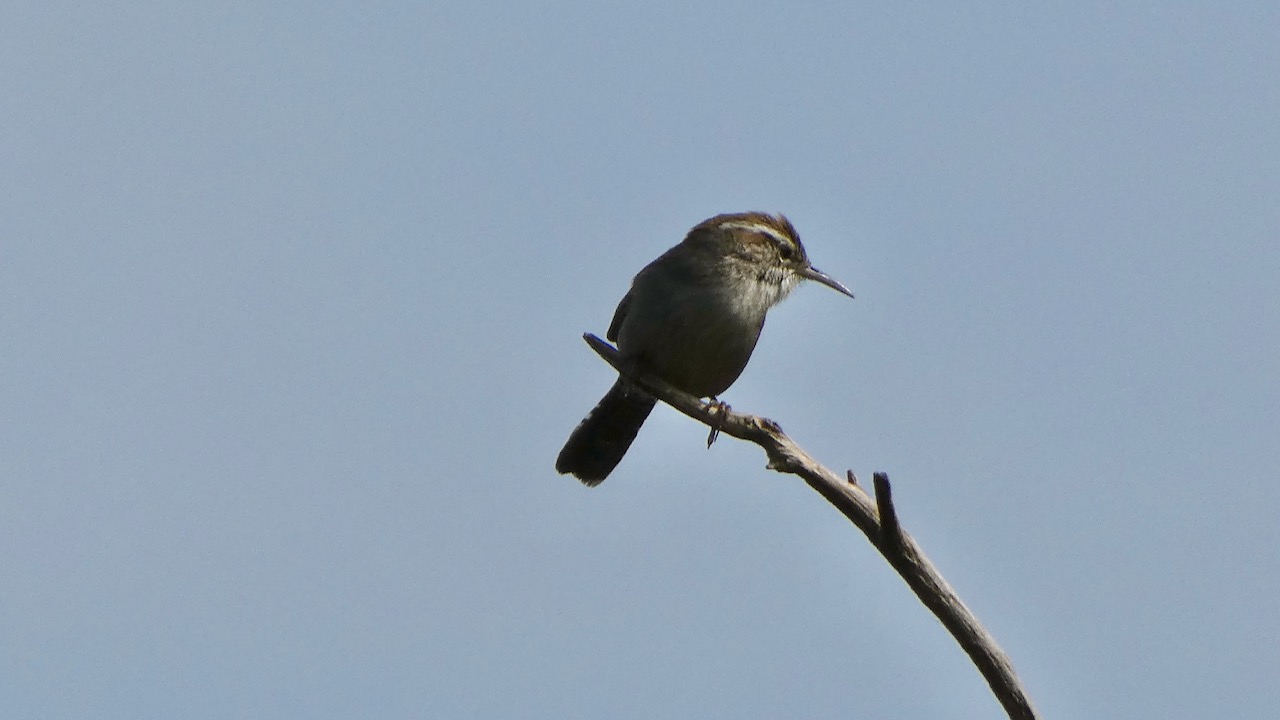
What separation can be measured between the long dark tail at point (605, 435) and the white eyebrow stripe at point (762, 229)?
1284 millimetres

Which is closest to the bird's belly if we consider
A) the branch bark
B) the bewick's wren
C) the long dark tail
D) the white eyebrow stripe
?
the bewick's wren

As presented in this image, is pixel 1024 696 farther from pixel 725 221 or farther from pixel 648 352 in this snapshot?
pixel 725 221

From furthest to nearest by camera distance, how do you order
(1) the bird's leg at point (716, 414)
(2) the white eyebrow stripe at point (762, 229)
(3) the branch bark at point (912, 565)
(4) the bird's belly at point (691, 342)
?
(2) the white eyebrow stripe at point (762, 229), (4) the bird's belly at point (691, 342), (1) the bird's leg at point (716, 414), (3) the branch bark at point (912, 565)

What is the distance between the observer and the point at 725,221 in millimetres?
9266

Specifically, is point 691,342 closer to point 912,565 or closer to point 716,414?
point 716,414

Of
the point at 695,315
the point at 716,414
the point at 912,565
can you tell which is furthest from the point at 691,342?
the point at 912,565

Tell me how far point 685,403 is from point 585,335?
725 mm

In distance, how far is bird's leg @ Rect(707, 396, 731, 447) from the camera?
25.5 feet

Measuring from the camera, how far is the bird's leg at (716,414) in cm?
777

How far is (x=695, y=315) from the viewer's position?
859cm

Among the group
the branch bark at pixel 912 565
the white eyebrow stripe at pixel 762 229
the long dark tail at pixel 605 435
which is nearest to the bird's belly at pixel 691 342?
the long dark tail at pixel 605 435

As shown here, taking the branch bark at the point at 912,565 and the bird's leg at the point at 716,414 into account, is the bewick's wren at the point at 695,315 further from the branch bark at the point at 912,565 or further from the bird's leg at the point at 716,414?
the branch bark at the point at 912,565

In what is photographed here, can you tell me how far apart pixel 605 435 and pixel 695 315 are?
1282 mm

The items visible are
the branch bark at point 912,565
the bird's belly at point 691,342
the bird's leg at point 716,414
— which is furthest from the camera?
the bird's belly at point 691,342
